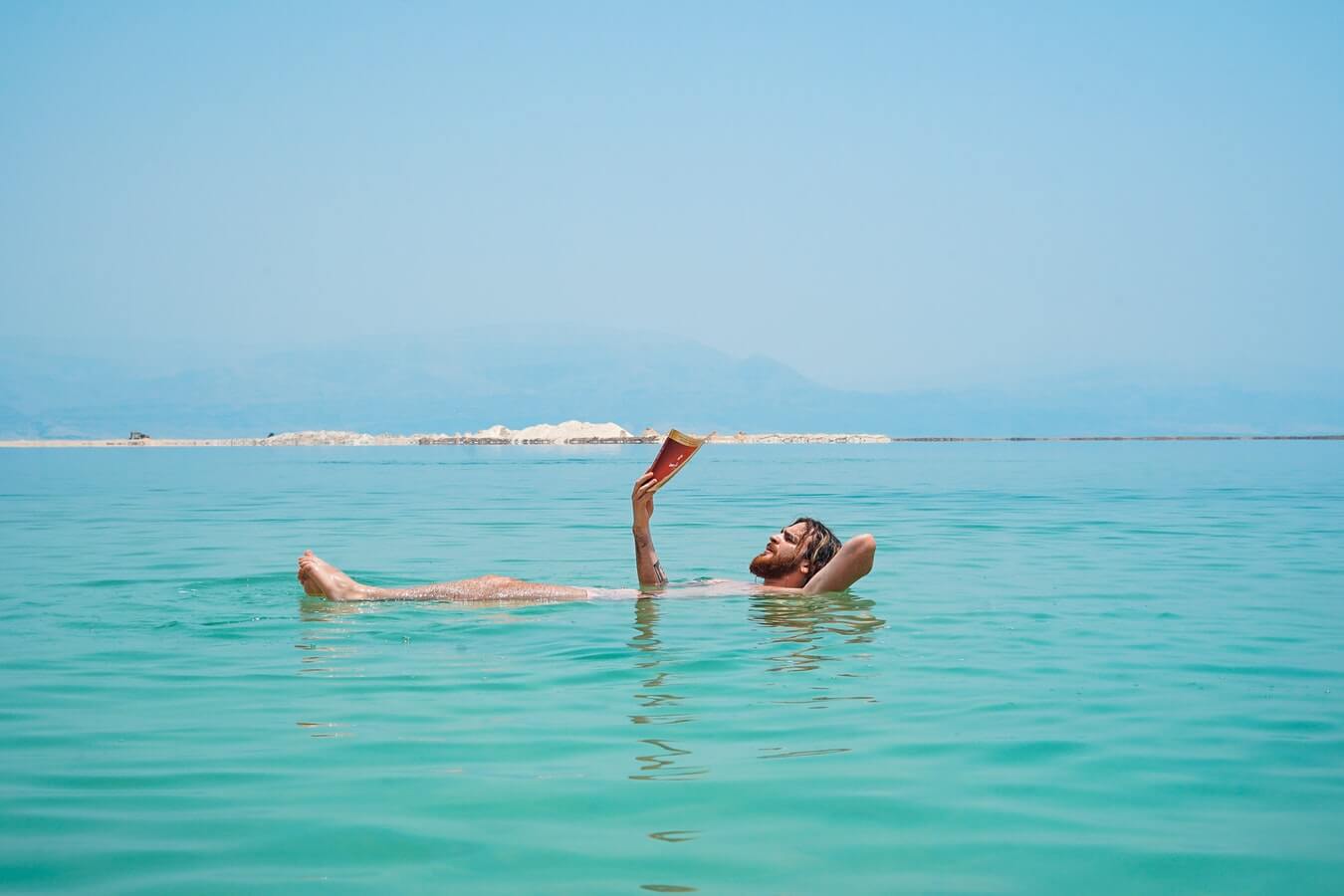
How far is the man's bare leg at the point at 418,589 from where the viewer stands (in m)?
10.5

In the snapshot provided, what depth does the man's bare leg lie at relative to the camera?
10.5 metres

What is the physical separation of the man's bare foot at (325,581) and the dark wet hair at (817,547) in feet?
12.9

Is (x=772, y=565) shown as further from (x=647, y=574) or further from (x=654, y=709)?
(x=654, y=709)

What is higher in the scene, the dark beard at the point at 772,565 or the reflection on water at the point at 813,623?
the dark beard at the point at 772,565

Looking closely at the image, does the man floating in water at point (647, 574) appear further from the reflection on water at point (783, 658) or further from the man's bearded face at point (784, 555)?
the reflection on water at point (783, 658)

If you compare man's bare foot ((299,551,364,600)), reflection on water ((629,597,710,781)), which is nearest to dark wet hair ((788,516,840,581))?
reflection on water ((629,597,710,781))

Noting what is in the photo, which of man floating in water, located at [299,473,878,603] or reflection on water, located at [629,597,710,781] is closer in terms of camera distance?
reflection on water, located at [629,597,710,781]

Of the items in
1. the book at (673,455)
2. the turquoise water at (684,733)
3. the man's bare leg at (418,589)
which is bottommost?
the turquoise water at (684,733)

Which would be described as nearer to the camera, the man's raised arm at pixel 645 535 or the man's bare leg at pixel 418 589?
the man's raised arm at pixel 645 535

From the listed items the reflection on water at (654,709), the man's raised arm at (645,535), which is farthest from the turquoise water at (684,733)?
the man's raised arm at (645,535)

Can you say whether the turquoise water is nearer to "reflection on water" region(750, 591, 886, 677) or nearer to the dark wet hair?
"reflection on water" region(750, 591, 886, 677)

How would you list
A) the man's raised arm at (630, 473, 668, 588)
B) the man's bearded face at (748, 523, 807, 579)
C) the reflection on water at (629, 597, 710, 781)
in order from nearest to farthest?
the reflection on water at (629, 597, 710, 781) < the man's raised arm at (630, 473, 668, 588) < the man's bearded face at (748, 523, 807, 579)

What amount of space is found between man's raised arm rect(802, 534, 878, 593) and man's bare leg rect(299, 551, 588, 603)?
2.43 metres

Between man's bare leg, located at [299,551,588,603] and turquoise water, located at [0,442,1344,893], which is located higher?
man's bare leg, located at [299,551,588,603]
